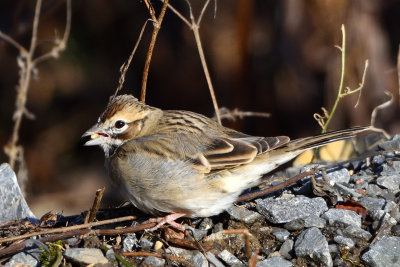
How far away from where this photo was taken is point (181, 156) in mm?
5508

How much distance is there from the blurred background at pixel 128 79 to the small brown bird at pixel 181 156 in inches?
176

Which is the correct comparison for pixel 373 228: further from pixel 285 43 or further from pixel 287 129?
pixel 287 129

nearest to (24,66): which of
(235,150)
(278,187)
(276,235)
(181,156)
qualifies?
(181,156)

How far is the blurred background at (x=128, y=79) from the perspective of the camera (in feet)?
35.1

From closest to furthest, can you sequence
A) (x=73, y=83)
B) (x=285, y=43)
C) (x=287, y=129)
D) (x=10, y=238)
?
(x=10, y=238) → (x=285, y=43) → (x=287, y=129) → (x=73, y=83)

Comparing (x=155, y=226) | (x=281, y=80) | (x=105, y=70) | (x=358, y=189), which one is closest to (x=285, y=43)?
(x=281, y=80)

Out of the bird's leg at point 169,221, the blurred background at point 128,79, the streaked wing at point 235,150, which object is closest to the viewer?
the bird's leg at point 169,221

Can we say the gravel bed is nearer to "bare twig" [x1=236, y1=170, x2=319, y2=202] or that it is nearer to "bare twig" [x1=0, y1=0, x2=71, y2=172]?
"bare twig" [x1=236, y1=170, x2=319, y2=202]

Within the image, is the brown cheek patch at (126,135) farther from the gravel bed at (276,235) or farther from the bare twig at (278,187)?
the bare twig at (278,187)

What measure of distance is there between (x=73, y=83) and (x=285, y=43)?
12.0 feet

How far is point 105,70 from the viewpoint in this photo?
12.2 metres

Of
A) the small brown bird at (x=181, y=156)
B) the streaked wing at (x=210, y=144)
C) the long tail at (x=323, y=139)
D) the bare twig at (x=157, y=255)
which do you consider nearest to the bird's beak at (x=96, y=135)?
the small brown bird at (x=181, y=156)

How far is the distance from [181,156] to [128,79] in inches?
259

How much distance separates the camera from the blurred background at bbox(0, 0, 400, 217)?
10711mm
